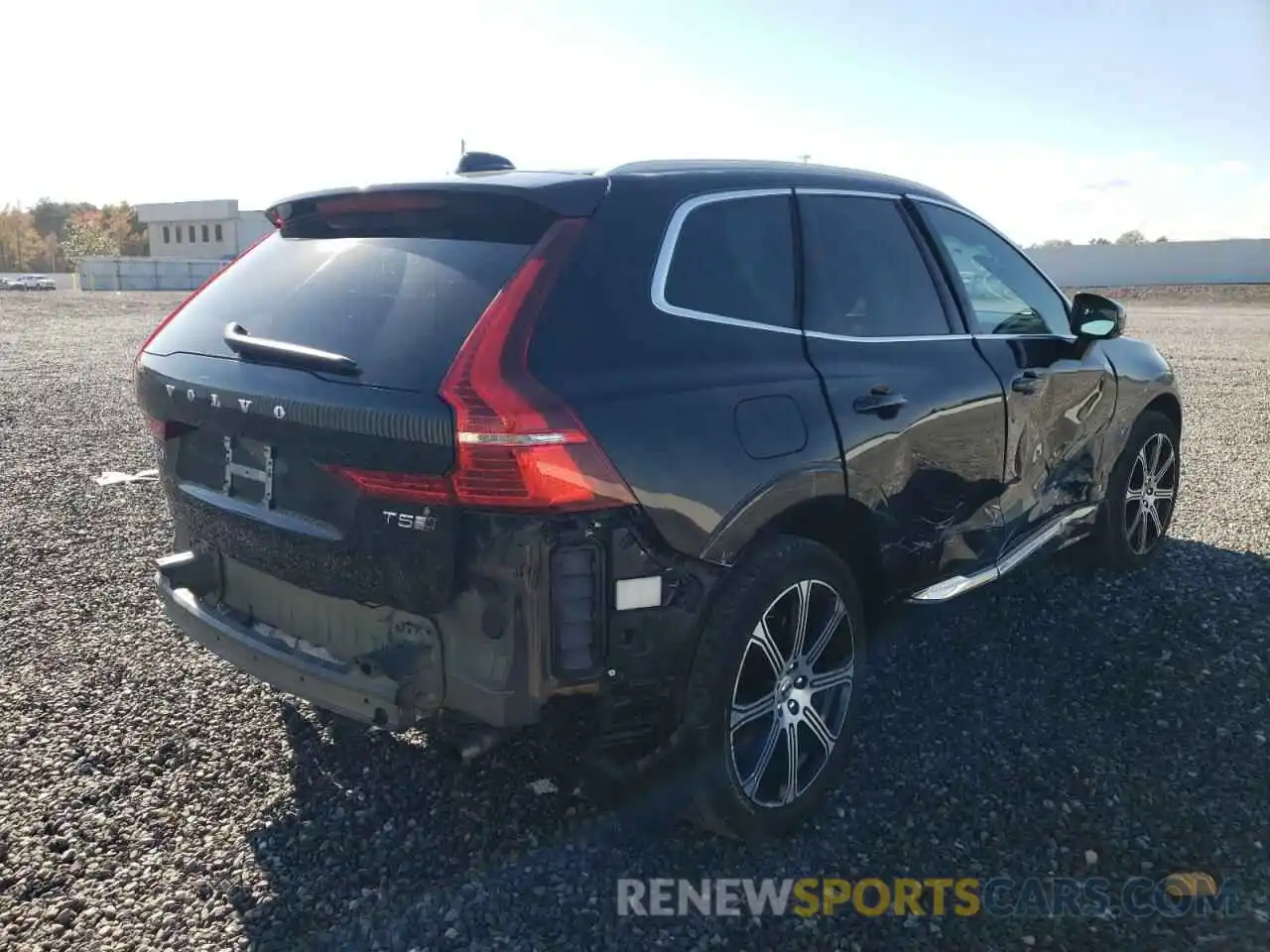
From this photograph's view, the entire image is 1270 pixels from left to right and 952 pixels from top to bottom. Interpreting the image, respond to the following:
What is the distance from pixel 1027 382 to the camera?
4020 mm

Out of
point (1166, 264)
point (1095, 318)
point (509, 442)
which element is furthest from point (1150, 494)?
point (1166, 264)

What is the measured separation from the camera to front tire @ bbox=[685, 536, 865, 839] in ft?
8.78

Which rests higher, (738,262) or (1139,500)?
(738,262)

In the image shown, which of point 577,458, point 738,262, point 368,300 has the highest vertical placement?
point 738,262

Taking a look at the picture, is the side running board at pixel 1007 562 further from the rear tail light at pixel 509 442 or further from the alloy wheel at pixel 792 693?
the rear tail light at pixel 509 442

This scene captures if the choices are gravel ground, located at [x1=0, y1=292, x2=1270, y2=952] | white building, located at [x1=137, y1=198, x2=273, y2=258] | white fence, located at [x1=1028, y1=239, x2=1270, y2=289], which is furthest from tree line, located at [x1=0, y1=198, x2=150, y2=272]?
gravel ground, located at [x1=0, y1=292, x2=1270, y2=952]

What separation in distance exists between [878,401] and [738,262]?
0.65 m

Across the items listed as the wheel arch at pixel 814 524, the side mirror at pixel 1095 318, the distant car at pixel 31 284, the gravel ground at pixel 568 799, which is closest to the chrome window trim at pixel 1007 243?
the side mirror at pixel 1095 318

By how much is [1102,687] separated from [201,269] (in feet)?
218

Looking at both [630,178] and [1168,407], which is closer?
[630,178]

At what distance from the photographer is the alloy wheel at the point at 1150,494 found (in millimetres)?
5156

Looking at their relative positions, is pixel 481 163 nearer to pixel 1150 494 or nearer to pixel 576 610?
pixel 576 610

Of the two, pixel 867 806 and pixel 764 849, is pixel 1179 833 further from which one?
pixel 764 849

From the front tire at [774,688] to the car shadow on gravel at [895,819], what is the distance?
168 mm
